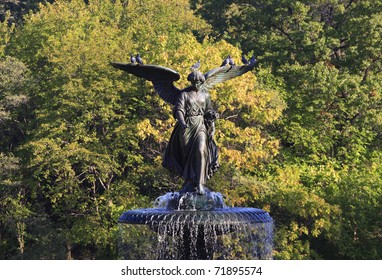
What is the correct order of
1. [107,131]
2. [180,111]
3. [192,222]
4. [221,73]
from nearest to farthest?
1. [192,222]
2. [180,111]
3. [221,73]
4. [107,131]

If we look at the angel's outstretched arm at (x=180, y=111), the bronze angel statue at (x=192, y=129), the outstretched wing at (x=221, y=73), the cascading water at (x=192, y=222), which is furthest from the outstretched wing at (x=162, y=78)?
the cascading water at (x=192, y=222)

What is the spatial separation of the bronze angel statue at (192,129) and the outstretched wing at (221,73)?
Result: 0.02 m

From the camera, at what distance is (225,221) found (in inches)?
653

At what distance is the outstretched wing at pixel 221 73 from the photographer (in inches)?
717

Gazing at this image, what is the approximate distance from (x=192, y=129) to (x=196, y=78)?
0.89 m

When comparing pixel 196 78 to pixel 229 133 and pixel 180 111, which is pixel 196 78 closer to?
pixel 180 111

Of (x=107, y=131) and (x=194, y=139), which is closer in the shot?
(x=194, y=139)

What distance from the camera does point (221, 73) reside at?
1845 centimetres

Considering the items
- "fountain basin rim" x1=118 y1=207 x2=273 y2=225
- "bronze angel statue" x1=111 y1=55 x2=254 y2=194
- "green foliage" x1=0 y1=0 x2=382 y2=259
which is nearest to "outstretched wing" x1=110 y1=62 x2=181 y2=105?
"bronze angel statue" x1=111 y1=55 x2=254 y2=194

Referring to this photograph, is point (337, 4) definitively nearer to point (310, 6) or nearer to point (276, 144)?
point (310, 6)

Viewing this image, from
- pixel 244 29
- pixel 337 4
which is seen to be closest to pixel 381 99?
pixel 337 4

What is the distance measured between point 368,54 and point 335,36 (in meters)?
1.95

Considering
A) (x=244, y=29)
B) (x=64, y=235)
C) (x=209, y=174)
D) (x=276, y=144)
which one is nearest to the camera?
(x=209, y=174)

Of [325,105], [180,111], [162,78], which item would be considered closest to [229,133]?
[325,105]
